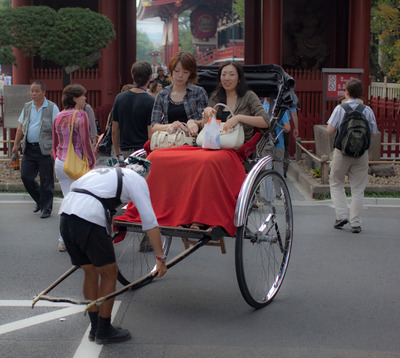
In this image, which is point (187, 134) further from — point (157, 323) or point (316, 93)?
point (316, 93)

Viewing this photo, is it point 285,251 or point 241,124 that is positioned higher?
point 241,124

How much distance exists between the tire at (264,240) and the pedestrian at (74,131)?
1.83 metres

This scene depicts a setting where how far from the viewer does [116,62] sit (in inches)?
684

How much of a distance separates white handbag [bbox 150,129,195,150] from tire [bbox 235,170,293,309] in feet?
2.24

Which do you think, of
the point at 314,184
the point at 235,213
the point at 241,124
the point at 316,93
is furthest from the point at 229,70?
the point at 316,93

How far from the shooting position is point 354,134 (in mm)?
7023

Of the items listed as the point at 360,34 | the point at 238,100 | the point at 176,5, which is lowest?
the point at 238,100

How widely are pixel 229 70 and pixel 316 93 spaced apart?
39.9ft

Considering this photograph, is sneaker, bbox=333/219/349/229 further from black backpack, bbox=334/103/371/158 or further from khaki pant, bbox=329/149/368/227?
black backpack, bbox=334/103/371/158

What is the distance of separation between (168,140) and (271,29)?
12167mm

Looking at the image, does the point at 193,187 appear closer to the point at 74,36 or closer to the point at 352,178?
the point at 352,178

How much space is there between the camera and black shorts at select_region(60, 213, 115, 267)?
379cm

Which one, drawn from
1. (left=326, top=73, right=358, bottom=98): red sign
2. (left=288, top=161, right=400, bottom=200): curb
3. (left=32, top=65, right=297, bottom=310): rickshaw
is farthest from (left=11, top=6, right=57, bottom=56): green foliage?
(left=32, top=65, right=297, bottom=310): rickshaw

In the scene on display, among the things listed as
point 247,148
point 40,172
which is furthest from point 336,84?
point 247,148
